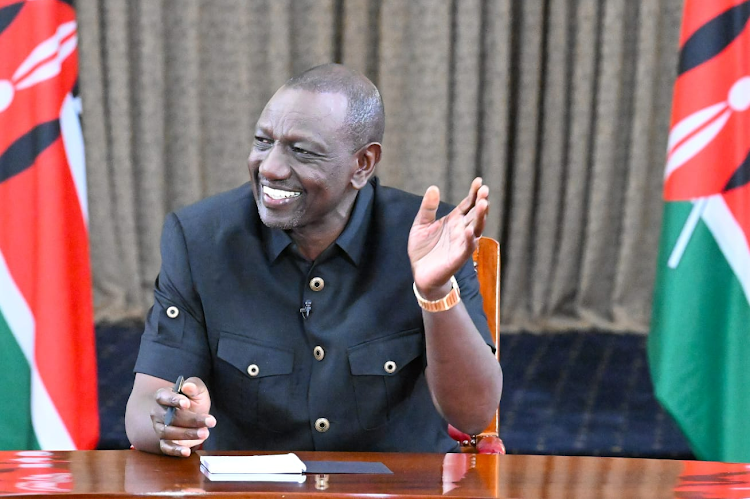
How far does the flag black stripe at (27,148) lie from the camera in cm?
256

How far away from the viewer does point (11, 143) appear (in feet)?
8.40

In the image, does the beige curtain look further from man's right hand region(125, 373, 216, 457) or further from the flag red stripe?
man's right hand region(125, 373, 216, 457)

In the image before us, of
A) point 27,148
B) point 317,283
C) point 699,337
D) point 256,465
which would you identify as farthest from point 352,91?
point 699,337

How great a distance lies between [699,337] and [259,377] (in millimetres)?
1415

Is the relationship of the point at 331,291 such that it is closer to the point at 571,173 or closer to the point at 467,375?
the point at 467,375

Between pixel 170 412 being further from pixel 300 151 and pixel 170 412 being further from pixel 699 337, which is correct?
pixel 699 337

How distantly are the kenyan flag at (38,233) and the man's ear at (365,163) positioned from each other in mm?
1047

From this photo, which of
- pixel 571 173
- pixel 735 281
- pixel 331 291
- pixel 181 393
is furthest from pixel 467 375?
pixel 571 173

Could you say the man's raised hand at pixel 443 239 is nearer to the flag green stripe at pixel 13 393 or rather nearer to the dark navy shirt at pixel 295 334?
the dark navy shirt at pixel 295 334

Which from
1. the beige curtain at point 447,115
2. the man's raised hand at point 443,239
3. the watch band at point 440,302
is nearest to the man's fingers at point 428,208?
the man's raised hand at point 443,239

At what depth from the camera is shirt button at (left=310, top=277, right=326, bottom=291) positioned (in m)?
1.87

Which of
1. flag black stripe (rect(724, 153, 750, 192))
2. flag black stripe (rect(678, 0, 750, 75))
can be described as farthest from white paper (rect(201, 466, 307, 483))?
flag black stripe (rect(678, 0, 750, 75))

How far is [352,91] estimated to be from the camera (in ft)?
5.92

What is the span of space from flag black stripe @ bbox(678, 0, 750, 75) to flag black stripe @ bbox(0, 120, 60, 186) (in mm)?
1634
